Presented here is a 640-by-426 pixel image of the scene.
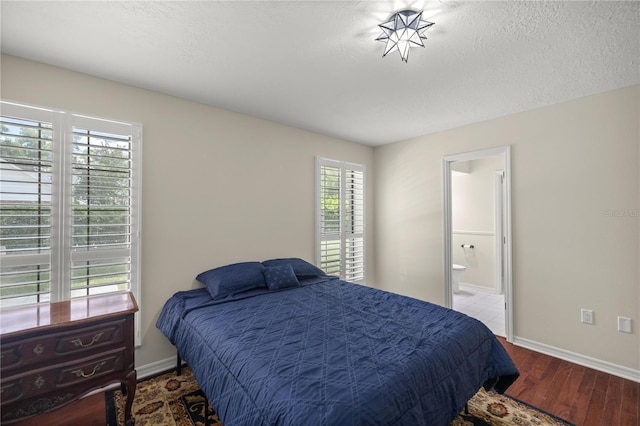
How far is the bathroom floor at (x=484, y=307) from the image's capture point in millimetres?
3652

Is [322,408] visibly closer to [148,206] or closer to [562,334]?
[148,206]

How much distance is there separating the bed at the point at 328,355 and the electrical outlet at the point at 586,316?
1.41 meters

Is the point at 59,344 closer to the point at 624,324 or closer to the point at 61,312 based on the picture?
the point at 61,312

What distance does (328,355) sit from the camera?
1.47 m

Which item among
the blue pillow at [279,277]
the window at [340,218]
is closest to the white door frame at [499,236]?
the window at [340,218]

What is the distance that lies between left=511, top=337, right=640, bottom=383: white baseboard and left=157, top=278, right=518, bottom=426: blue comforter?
136 centimetres

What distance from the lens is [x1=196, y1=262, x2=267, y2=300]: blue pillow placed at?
2.44m

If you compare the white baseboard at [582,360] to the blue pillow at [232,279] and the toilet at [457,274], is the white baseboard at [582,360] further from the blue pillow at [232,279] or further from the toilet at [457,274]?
the blue pillow at [232,279]

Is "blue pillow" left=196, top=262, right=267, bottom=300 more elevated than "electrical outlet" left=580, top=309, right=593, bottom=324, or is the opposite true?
"blue pillow" left=196, top=262, right=267, bottom=300

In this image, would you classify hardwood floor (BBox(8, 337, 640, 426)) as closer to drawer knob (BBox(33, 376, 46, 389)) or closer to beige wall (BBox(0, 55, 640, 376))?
beige wall (BBox(0, 55, 640, 376))

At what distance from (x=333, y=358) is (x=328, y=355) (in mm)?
40

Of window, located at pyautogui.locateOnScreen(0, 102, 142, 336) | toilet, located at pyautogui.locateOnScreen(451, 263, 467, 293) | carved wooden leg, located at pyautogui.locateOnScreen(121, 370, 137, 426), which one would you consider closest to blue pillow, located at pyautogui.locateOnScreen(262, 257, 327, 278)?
window, located at pyautogui.locateOnScreen(0, 102, 142, 336)

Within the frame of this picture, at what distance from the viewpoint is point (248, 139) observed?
3131 mm

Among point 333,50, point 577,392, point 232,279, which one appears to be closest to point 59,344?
point 232,279
